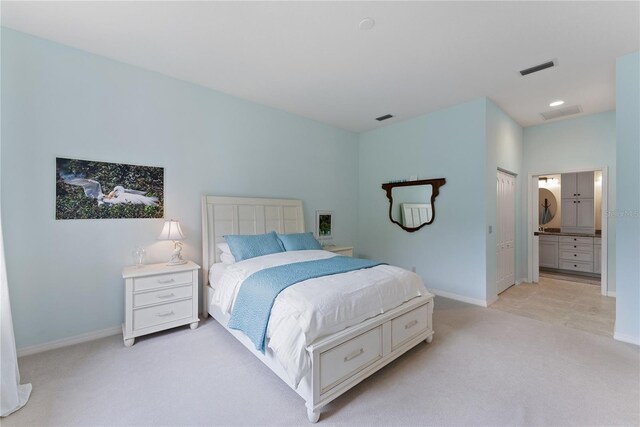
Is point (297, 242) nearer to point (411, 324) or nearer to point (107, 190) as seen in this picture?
point (411, 324)

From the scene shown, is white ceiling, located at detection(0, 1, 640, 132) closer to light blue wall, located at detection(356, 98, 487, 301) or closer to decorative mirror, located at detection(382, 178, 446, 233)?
light blue wall, located at detection(356, 98, 487, 301)

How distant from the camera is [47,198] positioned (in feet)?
8.44

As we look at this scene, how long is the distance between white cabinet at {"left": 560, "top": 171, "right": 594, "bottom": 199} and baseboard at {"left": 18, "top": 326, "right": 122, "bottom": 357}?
8.19m

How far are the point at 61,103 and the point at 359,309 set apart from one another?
3426 mm

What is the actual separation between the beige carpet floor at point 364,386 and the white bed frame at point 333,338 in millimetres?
132

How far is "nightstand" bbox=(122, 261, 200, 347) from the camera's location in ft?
8.68

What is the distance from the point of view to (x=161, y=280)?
2809mm

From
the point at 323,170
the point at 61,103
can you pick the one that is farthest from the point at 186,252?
the point at 323,170

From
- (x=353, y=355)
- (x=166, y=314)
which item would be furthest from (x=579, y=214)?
(x=166, y=314)

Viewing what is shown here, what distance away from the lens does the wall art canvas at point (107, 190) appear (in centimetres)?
265

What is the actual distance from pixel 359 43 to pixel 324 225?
9.93 feet

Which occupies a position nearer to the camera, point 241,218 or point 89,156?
point 89,156

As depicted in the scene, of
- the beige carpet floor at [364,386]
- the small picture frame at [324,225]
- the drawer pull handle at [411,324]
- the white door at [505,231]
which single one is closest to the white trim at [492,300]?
the white door at [505,231]

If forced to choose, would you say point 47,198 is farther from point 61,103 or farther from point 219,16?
point 219,16
